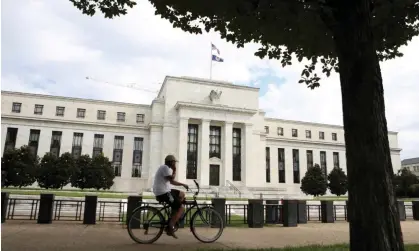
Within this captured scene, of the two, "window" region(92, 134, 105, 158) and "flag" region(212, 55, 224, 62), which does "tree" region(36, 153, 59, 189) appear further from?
"flag" region(212, 55, 224, 62)

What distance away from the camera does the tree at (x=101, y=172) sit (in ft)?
136

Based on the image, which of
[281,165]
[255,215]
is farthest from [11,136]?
[255,215]

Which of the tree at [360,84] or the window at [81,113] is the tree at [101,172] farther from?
the tree at [360,84]

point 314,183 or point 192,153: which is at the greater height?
point 192,153

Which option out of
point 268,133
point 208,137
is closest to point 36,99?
point 208,137

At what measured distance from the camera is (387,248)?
15.3 ft

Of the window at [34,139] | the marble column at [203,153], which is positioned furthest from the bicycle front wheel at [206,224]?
the window at [34,139]

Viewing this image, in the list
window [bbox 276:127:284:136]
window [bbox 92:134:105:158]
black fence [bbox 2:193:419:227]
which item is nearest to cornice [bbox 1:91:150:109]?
window [bbox 92:134:105:158]

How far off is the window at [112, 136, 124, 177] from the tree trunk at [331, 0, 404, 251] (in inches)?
1952

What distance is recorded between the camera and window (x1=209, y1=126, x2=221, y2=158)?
51.3 meters

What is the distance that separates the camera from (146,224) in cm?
739

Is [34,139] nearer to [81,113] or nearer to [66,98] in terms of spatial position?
[81,113]

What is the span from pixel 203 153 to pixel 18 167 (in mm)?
24605

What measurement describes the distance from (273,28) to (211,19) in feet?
7.25
